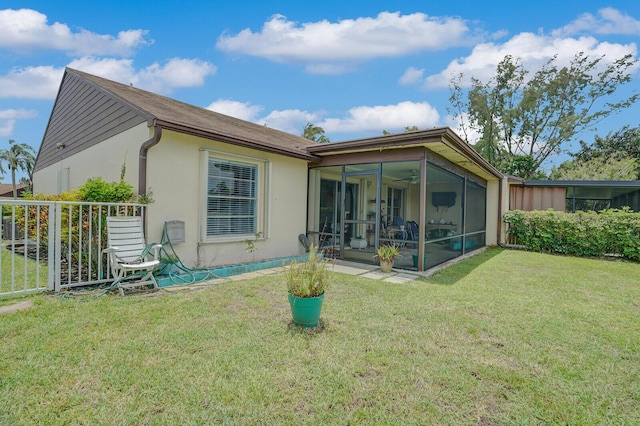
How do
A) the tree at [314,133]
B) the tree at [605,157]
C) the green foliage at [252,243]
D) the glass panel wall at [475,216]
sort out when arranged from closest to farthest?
the green foliage at [252,243], the glass panel wall at [475,216], the tree at [605,157], the tree at [314,133]

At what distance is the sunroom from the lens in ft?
21.8

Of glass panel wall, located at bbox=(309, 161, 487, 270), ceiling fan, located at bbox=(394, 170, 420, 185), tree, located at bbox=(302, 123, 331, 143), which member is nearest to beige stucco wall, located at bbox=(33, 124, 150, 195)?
glass panel wall, located at bbox=(309, 161, 487, 270)

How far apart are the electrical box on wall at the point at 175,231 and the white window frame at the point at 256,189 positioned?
405 millimetres

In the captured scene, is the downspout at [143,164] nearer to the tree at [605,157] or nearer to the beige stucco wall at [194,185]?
the beige stucco wall at [194,185]

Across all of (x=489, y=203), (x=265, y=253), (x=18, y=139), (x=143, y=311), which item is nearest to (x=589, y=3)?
(x=489, y=203)

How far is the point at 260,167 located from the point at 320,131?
23.7 metres

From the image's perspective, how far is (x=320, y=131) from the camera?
2977cm

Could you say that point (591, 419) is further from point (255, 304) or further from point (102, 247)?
point (102, 247)

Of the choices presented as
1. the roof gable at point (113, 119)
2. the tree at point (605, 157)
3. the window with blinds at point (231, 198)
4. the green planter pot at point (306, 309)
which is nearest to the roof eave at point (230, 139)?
the roof gable at point (113, 119)

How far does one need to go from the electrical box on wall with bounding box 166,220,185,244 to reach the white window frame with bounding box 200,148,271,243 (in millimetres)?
405

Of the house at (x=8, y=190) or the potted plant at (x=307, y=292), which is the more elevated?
the house at (x=8, y=190)

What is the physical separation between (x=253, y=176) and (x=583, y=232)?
1027 centimetres

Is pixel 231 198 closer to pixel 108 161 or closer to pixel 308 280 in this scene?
pixel 108 161

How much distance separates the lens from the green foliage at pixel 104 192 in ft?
16.8
